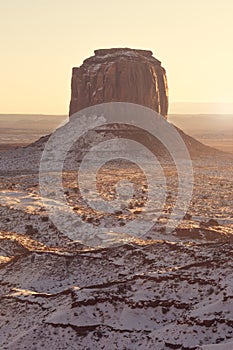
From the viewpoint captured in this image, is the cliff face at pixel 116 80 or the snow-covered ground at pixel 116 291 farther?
the cliff face at pixel 116 80

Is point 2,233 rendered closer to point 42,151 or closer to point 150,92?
point 42,151

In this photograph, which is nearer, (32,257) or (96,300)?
(96,300)

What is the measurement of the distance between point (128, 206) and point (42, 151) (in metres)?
39.9

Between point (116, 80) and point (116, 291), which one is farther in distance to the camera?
point (116, 80)

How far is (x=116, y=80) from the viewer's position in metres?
82.1

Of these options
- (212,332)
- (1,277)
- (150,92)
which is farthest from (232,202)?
(150,92)

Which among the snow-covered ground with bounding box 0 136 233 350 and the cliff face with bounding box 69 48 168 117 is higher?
the cliff face with bounding box 69 48 168 117

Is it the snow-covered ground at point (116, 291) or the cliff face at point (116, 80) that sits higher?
the cliff face at point (116, 80)

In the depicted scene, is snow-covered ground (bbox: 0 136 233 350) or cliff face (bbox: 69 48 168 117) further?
cliff face (bbox: 69 48 168 117)

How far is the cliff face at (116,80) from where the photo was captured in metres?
82.0

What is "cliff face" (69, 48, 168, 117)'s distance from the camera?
8200 centimetres

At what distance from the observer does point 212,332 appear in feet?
46.5

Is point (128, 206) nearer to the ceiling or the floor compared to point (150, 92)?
nearer to the floor

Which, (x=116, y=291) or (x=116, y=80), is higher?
(x=116, y=80)
